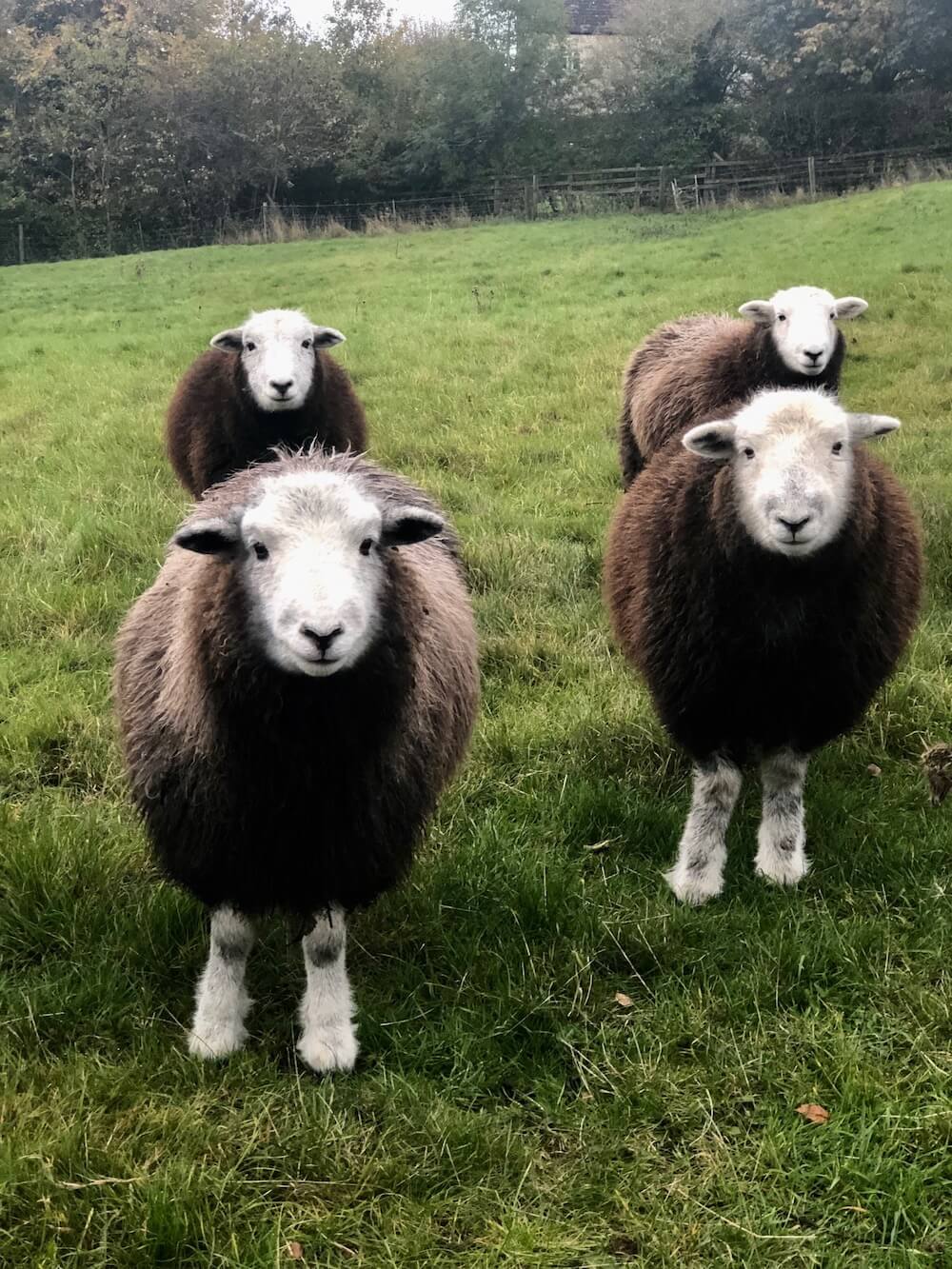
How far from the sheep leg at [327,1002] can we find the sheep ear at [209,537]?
3.55 feet

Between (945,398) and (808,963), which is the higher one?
(945,398)

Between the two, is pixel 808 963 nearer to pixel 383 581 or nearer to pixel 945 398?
pixel 383 581

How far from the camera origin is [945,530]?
588 centimetres

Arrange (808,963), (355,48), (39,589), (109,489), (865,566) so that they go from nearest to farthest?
(808,963), (865,566), (39,589), (109,489), (355,48)

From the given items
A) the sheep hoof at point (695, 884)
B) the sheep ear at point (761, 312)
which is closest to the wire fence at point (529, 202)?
the sheep ear at point (761, 312)

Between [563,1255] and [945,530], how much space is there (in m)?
5.00

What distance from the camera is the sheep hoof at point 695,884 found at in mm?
3393

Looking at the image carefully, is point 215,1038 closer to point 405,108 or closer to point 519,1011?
point 519,1011

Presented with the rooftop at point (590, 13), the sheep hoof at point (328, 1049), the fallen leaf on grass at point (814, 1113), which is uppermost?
the rooftop at point (590, 13)

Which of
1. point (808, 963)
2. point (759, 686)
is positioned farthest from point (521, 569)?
point (808, 963)

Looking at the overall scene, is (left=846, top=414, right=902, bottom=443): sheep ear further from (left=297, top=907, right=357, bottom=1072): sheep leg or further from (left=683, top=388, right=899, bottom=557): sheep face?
(left=297, top=907, right=357, bottom=1072): sheep leg

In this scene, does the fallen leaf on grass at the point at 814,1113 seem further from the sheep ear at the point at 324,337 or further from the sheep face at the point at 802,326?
the sheep ear at the point at 324,337

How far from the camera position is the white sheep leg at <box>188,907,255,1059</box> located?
2.73 meters

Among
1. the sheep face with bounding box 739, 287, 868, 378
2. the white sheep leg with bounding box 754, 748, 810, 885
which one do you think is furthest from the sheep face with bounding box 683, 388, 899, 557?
the sheep face with bounding box 739, 287, 868, 378
